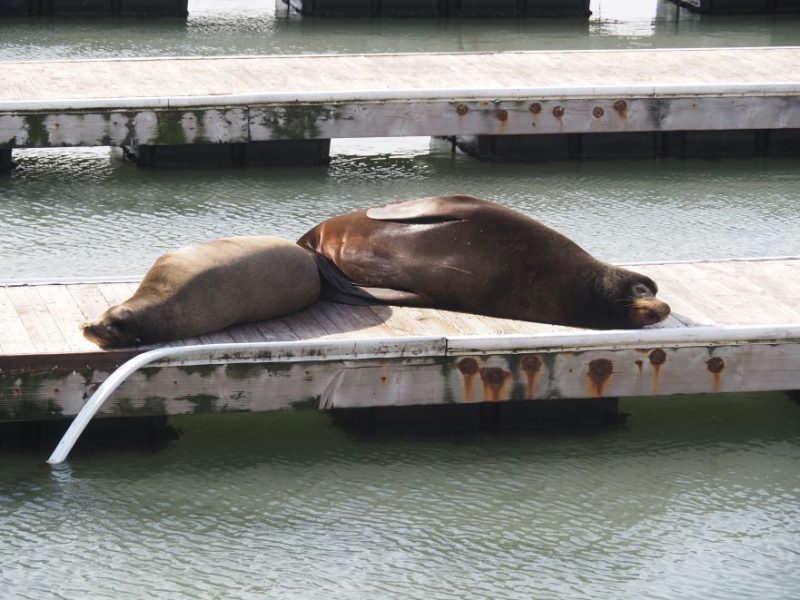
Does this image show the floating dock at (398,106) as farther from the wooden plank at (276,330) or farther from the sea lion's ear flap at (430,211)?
the wooden plank at (276,330)

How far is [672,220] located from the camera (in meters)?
11.4

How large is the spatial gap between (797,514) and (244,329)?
8.42ft

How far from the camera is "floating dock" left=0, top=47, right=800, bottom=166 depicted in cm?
1174

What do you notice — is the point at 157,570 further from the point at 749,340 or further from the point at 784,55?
the point at 784,55

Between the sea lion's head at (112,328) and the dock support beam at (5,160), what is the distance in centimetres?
525

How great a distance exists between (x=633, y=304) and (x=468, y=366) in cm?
83

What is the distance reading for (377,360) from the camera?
7188mm

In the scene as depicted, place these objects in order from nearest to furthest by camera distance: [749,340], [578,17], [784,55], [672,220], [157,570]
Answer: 1. [157,570]
2. [749,340]
3. [672,220]
4. [784,55]
5. [578,17]

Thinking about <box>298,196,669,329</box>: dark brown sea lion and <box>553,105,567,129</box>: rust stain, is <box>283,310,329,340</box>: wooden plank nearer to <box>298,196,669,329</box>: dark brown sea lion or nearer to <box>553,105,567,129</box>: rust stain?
<box>298,196,669,329</box>: dark brown sea lion

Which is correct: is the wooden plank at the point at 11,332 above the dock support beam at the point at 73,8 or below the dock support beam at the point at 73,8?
below

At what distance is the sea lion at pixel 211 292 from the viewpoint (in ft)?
22.9

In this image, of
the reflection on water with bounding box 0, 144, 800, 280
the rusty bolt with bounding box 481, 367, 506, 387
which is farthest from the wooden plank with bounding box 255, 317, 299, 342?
the reflection on water with bounding box 0, 144, 800, 280

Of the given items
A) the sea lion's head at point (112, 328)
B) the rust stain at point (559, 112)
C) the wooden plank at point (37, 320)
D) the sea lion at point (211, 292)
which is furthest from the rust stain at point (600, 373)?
the rust stain at point (559, 112)

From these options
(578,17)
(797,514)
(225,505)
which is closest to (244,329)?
(225,505)
